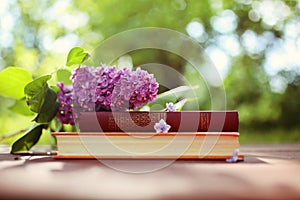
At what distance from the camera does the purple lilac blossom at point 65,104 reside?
46.0 inches

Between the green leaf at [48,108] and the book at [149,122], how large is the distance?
0.80 feet

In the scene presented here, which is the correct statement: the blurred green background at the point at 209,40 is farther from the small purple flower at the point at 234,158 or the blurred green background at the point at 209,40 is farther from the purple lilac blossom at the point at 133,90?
the small purple flower at the point at 234,158

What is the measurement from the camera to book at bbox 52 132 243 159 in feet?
2.74

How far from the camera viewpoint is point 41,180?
1.96 ft

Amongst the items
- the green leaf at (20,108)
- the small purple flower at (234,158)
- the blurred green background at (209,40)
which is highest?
the blurred green background at (209,40)

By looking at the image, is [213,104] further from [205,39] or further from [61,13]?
[61,13]

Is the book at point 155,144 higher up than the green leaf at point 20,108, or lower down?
lower down

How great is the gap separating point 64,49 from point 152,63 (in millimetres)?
626

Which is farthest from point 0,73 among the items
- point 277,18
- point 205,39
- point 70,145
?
point 277,18

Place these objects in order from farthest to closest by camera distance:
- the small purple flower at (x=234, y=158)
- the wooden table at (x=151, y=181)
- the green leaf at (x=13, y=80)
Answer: the green leaf at (x=13, y=80), the small purple flower at (x=234, y=158), the wooden table at (x=151, y=181)

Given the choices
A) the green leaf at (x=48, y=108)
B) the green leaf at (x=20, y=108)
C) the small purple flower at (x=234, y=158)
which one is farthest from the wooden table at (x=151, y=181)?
the green leaf at (x=20, y=108)

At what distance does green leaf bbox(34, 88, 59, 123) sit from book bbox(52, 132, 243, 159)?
255 millimetres

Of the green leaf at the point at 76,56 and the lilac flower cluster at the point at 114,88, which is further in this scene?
the green leaf at the point at 76,56

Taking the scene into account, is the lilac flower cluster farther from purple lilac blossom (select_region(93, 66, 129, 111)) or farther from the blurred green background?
the blurred green background
